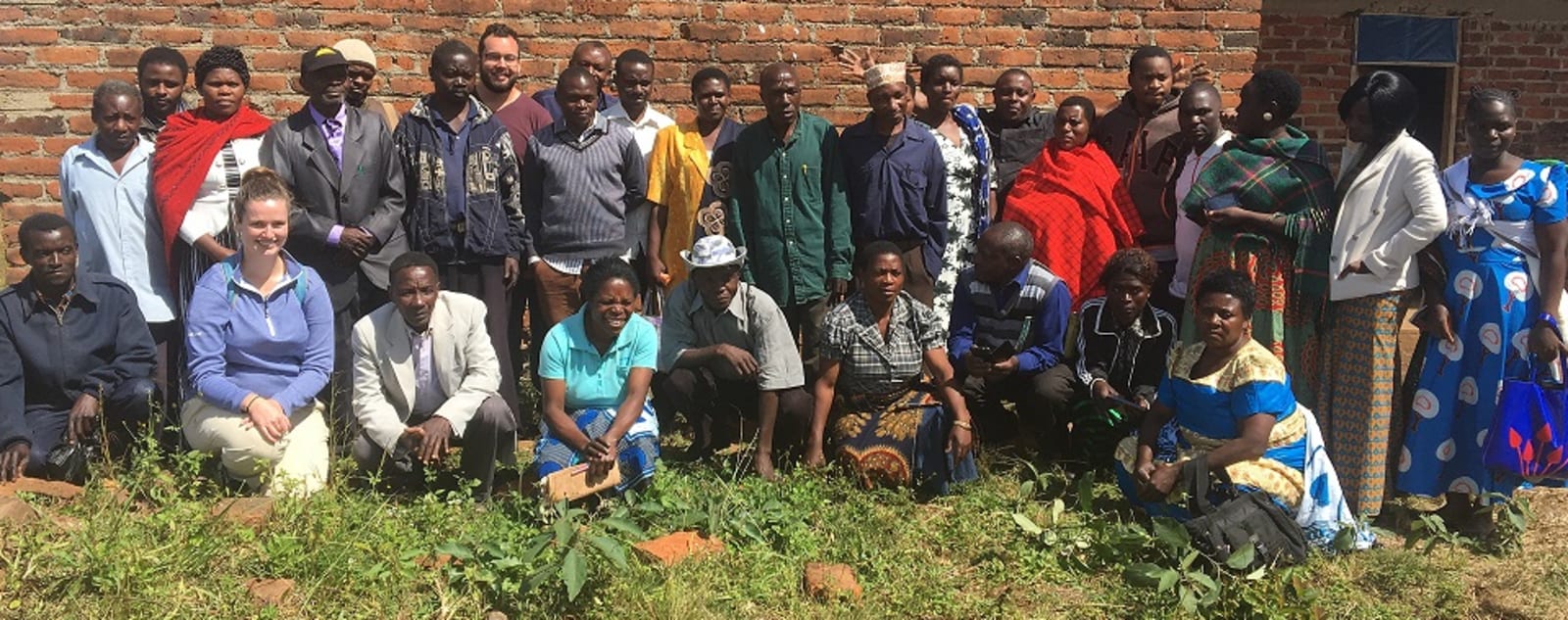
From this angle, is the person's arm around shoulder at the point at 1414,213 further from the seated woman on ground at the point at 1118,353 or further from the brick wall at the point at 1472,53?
the brick wall at the point at 1472,53

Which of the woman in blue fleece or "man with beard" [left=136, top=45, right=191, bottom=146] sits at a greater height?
"man with beard" [left=136, top=45, right=191, bottom=146]

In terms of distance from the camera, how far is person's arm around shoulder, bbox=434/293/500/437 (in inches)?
176

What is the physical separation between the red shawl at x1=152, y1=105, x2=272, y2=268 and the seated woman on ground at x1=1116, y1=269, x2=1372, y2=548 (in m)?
3.49

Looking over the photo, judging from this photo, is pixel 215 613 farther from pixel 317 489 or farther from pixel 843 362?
pixel 843 362

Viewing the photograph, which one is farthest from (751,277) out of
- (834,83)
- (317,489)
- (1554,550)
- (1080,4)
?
(1554,550)

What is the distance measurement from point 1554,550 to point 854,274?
8.65 ft

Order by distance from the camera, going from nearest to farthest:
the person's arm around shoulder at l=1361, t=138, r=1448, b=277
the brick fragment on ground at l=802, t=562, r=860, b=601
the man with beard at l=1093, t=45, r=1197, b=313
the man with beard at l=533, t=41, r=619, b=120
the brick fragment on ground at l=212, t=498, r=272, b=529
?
the brick fragment on ground at l=802, t=562, r=860, b=601 < the brick fragment on ground at l=212, t=498, r=272, b=529 < the person's arm around shoulder at l=1361, t=138, r=1448, b=277 < the man with beard at l=1093, t=45, r=1197, b=313 < the man with beard at l=533, t=41, r=619, b=120

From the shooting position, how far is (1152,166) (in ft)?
17.4

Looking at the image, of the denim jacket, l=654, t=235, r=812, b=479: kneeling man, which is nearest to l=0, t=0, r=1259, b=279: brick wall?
the denim jacket

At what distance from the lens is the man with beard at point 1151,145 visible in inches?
206

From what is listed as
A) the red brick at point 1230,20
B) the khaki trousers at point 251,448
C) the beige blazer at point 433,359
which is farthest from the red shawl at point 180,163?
the red brick at point 1230,20

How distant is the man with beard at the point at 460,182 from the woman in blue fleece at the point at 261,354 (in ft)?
1.72

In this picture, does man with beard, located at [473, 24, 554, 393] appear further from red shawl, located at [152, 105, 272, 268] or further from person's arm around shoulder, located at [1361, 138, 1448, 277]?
person's arm around shoulder, located at [1361, 138, 1448, 277]

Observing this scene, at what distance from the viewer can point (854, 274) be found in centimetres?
529
